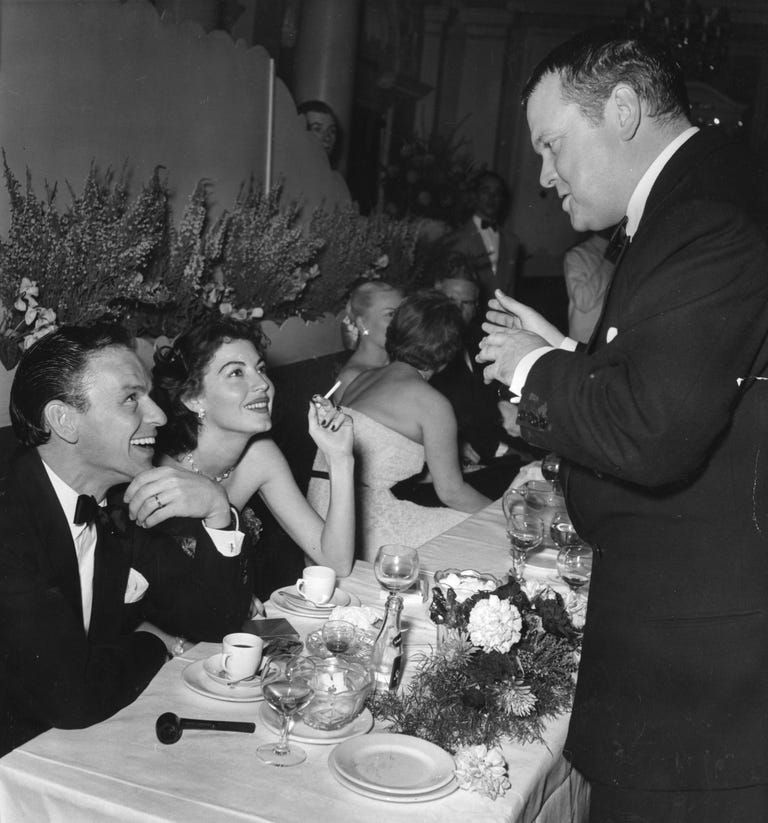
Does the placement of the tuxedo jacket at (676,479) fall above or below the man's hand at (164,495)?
above

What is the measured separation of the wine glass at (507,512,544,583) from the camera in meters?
2.27

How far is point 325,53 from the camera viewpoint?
661 centimetres

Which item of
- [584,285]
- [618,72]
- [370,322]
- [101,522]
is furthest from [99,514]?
[584,285]

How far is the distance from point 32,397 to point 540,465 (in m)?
1.81

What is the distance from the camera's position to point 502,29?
10.1m

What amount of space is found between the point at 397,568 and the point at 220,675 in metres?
0.45

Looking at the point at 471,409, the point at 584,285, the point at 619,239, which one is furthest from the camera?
the point at 584,285

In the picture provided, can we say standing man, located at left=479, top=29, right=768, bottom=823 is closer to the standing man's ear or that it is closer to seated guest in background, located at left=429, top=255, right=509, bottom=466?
the standing man's ear

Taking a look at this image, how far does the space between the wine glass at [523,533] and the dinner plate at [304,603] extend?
0.43 metres

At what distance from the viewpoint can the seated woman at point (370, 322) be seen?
419cm

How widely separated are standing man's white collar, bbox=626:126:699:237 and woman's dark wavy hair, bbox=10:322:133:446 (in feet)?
3.96

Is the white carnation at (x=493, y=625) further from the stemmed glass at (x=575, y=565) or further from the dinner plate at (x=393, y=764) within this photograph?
the stemmed glass at (x=575, y=565)

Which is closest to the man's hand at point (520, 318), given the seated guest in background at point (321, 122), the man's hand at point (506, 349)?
the man's hand at point (506, 349)

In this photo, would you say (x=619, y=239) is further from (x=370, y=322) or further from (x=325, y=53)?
(x=325, y=53)
